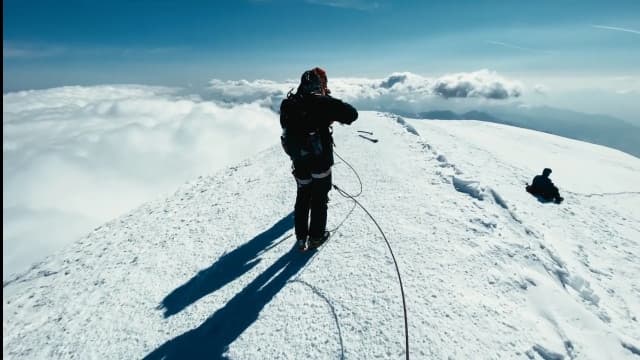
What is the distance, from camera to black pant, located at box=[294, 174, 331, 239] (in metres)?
5.62

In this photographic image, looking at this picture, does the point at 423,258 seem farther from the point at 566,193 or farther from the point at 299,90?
the point at 566,193

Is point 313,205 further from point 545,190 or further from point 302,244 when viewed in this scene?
point 545,190

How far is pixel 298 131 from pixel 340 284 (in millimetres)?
2533

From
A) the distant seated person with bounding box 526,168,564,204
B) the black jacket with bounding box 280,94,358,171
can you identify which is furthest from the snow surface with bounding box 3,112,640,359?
the distant seated person with bounding box 526,168,564,204

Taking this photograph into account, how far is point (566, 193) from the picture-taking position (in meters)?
13.2

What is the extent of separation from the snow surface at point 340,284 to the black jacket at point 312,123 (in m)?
1.87

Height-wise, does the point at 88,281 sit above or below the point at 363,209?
below

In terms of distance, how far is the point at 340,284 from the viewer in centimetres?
499

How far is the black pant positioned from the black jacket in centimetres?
36

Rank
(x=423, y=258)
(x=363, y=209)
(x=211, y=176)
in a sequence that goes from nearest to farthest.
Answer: (x=423, y=258), (x=363, y=209), (x=211, y=176)

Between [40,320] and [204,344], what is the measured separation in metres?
3.14

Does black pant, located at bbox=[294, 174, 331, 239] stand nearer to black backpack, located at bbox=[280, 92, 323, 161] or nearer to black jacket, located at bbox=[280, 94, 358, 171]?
black jacket, located at bbox=[280, 94, 358, 171]

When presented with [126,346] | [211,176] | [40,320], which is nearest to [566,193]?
[211,176]

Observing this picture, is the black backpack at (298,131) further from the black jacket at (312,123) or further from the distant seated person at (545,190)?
the distant seated person at (545,190)
